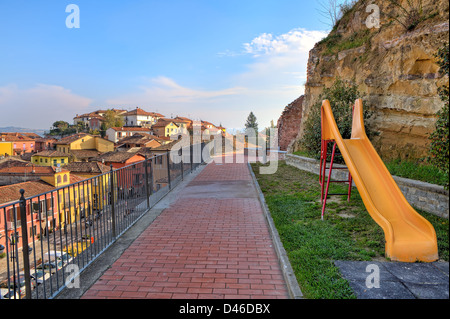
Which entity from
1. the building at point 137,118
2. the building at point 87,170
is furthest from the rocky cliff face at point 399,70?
the building at point 137,118

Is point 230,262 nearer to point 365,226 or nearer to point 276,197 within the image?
point 365,226

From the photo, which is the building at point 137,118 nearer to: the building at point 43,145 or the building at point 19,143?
the building at point 43,145

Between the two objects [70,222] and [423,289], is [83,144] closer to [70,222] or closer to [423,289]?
[70,222]

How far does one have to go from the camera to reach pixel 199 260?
13.1 ft

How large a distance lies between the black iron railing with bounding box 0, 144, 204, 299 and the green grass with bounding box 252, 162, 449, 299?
2798mm

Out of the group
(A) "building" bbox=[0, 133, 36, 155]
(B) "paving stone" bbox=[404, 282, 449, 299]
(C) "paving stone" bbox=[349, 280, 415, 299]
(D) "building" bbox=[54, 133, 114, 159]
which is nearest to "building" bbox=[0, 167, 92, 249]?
(C) "paving stone" bbox=[349, 280, 415, 299]

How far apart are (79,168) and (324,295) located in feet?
106

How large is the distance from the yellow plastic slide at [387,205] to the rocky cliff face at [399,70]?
8.19 ft

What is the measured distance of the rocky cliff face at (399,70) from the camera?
746 cm

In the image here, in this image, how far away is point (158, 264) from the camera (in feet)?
12.7

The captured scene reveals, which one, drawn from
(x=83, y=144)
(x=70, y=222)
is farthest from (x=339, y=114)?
(x=83, y=144)

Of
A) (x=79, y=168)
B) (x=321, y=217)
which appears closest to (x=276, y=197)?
(x=321, y=217)

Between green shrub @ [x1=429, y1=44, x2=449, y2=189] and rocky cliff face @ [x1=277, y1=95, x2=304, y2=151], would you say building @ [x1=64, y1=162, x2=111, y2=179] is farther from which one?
green shrub @ [x1=429, y1=44, x2=449, y2=189]
